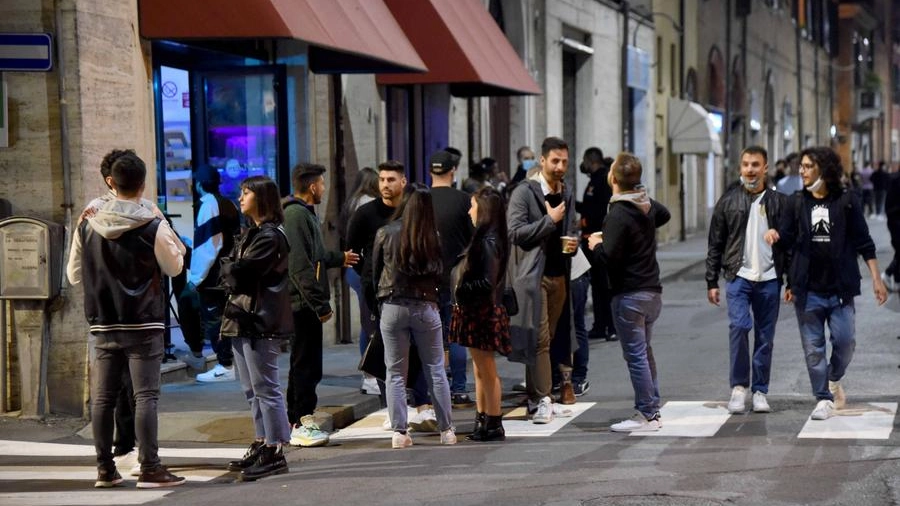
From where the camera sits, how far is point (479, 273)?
31.8 feet

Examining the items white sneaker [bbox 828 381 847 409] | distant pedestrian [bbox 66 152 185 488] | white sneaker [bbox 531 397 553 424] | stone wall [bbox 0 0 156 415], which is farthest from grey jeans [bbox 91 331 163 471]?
white sneaker [bbox 828 381 847 409]

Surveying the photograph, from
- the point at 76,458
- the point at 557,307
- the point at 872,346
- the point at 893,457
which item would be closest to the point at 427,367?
the point at 557,307

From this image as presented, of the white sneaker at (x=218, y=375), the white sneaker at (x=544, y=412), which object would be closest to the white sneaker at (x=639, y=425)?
the white sneaker at (x=544, y=412)

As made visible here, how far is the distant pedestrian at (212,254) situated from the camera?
12.2 m

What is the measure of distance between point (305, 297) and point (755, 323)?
3192 mm

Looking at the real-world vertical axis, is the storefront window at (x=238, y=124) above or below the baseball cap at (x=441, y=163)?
above

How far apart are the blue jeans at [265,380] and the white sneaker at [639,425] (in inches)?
91.3

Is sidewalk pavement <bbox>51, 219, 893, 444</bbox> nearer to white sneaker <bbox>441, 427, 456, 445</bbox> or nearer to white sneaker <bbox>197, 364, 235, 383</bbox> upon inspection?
white sneaker <bbox>197, 364, 235, 383</bbox>

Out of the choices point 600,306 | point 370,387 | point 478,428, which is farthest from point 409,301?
point 600,306

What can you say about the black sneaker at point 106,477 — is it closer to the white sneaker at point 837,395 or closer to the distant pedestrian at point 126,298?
the distant pedestrian at point 126,298

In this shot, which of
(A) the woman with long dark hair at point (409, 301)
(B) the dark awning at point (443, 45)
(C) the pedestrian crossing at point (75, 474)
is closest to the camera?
(C) the pedestrian crossing at point (75, 474)

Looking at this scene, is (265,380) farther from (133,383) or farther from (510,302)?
(510,302)

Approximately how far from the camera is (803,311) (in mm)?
10320

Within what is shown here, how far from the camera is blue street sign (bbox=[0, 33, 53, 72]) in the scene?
1048 centimetres
